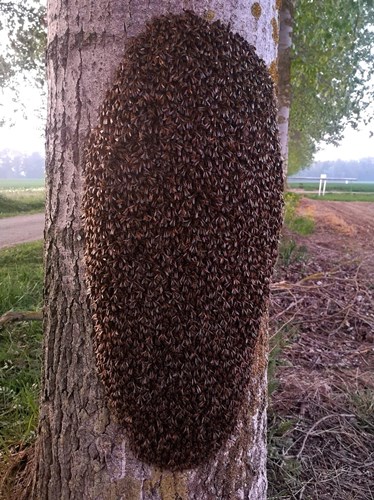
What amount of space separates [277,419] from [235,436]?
115cm

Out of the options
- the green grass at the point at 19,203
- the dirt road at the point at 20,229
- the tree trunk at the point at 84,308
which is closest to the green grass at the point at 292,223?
the dirt road at the point at 20,229

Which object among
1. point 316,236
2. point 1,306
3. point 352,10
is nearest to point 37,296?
point 1,306

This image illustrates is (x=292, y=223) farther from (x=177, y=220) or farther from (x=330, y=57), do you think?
(x=177, y=220)

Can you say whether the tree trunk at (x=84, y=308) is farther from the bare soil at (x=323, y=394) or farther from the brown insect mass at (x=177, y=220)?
the bare soil at (x=323, y=394)

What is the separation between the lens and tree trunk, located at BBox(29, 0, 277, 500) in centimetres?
118

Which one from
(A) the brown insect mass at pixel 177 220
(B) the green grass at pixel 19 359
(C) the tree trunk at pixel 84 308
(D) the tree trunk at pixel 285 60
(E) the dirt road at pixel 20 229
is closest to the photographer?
(A) the brown insect mass at pixel 177 220

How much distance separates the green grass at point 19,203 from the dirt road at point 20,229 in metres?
0.45

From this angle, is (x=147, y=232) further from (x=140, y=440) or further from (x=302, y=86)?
(x=302, y=86)

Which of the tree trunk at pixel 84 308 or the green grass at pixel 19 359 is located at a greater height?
the tree trunk at pixel 84 308

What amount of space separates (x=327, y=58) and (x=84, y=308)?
7.03 metres

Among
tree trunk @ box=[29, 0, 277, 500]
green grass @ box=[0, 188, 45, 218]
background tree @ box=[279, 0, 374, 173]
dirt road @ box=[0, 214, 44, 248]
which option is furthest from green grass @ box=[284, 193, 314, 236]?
tree trunk @ box=[29, 0, 277, 500]

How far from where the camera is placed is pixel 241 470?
4.53ft

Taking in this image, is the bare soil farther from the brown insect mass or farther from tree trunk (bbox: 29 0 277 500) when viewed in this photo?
the brown insect mass

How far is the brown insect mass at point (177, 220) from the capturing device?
3.53 feet
